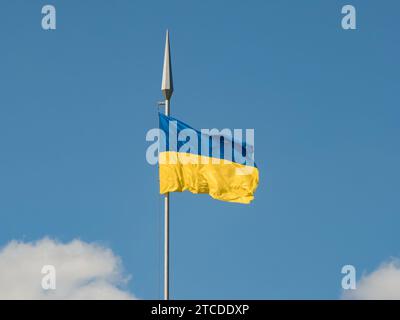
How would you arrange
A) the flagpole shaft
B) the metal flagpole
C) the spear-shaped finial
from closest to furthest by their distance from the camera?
the flagpole shaft
the metal flagpole
the spear-shaped finial

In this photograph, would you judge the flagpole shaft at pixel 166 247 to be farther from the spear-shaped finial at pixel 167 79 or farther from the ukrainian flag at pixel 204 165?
the spear-shaped finial at pixel 167 79

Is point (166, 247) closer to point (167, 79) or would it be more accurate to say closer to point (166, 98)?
point (166, 98)

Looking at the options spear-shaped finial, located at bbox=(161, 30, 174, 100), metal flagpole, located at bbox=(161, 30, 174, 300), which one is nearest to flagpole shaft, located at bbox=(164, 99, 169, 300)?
metal flagpole, located at bbox=(161, 30, 174, 300)

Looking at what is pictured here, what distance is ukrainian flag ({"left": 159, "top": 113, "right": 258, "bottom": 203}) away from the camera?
53.6 meters

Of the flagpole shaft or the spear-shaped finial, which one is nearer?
the flagpole shaft

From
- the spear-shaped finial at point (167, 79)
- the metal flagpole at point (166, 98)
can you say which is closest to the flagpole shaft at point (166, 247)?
the metal flagpole at point (166, 98)

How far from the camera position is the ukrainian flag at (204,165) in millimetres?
53594

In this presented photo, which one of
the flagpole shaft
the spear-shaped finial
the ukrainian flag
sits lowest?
the flagpole shaft

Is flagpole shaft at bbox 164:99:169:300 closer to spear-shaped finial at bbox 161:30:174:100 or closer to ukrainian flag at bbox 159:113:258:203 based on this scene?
→ ukrainian flag at bbox 159:113:258:203

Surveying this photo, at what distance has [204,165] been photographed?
54594 millimetres

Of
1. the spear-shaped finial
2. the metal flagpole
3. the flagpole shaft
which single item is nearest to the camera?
the flagpole shaft
